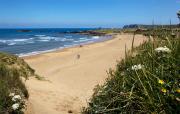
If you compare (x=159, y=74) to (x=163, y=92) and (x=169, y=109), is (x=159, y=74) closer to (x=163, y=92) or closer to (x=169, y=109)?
(x=163, y=92)

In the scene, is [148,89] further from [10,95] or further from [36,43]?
[36,43]

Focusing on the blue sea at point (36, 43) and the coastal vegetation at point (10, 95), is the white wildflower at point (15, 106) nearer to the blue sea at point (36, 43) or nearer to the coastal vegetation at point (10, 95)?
the coastal vegetation at point (10, 95)

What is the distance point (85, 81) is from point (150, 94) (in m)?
11.9

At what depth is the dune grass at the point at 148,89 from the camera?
10.1ft

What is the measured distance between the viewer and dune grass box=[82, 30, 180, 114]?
10.1 ft

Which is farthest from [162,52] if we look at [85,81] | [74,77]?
[74,77]

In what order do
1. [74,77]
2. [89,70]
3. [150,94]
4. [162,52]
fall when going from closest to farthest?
[150,94], [162,52], [74,77], [89,70]

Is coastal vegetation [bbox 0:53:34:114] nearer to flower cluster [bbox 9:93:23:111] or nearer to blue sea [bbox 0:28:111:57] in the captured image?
flower cluster [bbox 9:93:23:111]

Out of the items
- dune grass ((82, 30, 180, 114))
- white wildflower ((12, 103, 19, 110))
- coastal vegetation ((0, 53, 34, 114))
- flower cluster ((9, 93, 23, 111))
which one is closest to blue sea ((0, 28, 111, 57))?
coastal vegetation ((0, 53, 34, 114))

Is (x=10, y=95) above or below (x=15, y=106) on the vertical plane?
above

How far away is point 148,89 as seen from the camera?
338 cm

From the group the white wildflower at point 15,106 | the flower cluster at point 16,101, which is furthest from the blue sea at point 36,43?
the white wildflower at point 15,106

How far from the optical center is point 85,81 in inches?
593

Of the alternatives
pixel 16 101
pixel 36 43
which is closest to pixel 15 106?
pixel 16 101
